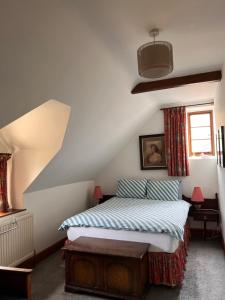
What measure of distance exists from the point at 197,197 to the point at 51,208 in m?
2.35

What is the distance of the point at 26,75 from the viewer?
5.82 ft

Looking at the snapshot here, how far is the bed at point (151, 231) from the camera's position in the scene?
251 cm

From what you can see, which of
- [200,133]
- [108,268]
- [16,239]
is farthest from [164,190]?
[16,239]

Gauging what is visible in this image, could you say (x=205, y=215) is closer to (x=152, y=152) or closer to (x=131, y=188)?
(x=131, y=188)

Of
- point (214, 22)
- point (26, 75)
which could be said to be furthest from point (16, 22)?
point (214, 22)

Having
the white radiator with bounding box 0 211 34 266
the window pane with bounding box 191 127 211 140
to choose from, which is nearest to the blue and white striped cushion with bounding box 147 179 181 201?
the window pane with bounding box 191 127 211 140

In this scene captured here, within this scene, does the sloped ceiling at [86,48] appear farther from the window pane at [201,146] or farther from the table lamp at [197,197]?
the table lamp at [197,197]

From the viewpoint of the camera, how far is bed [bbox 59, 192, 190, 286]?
251cm

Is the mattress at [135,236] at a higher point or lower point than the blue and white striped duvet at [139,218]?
lower

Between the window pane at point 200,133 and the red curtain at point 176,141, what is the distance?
0.76 ft

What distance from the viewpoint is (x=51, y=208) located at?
3.63m

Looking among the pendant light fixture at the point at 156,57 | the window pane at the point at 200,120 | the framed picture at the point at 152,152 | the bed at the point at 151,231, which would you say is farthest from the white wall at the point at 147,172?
the pendant light fixture at the point at 156,57

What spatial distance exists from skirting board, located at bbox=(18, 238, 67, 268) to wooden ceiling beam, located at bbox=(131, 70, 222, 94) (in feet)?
8.33

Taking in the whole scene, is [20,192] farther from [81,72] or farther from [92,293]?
[81,72]
